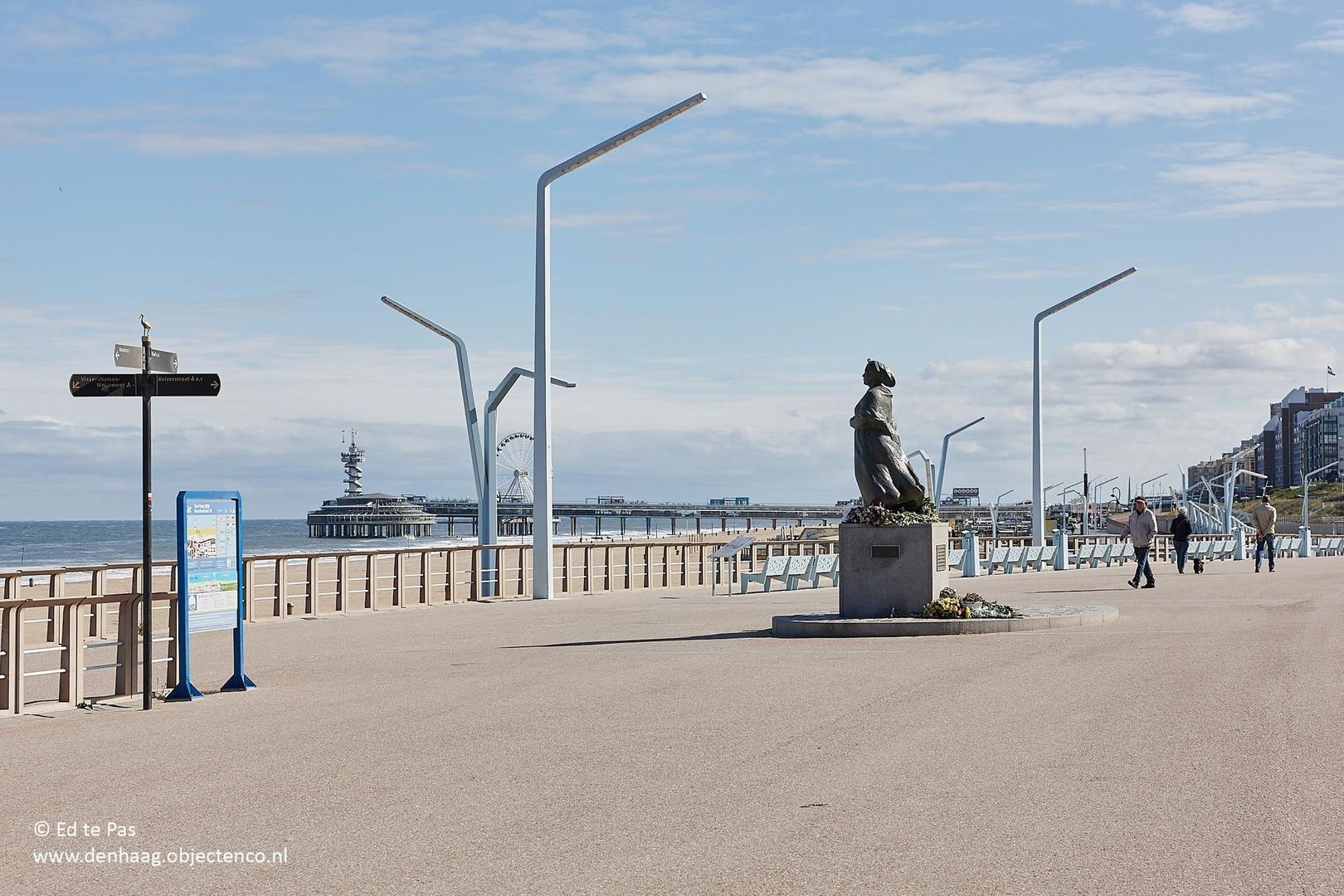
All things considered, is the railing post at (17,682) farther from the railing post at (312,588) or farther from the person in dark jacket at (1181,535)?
the person in dark jacket at (1181,535)

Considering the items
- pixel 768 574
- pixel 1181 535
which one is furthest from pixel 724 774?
pixel 1181 535

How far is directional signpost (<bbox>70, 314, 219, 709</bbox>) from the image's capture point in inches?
476

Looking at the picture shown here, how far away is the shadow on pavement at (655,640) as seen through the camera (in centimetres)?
1770

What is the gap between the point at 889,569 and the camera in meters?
19.2

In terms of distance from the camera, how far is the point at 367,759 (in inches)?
375

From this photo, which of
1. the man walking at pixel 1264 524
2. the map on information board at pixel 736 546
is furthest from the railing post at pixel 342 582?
the man walking at pixel 1264 524

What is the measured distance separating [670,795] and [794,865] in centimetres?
165

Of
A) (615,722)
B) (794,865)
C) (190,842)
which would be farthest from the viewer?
(615,722)

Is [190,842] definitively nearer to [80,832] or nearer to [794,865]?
[80,832]

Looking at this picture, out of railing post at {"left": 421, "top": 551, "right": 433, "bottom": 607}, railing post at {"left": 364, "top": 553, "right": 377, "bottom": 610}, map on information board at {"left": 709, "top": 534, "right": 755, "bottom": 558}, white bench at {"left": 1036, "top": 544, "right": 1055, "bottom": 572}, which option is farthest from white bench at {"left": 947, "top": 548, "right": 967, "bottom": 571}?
railing post at {"left": 364, "top": 553, "right": 377, "bottom": 610}

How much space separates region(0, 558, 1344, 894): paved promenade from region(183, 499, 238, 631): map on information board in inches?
30.6

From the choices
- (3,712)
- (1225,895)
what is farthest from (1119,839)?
(3,712)

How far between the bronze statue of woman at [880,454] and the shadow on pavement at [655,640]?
2380mm

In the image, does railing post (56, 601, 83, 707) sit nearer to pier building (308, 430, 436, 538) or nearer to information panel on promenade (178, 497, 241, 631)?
information panel on promenade (178, 497, 241, 631)
